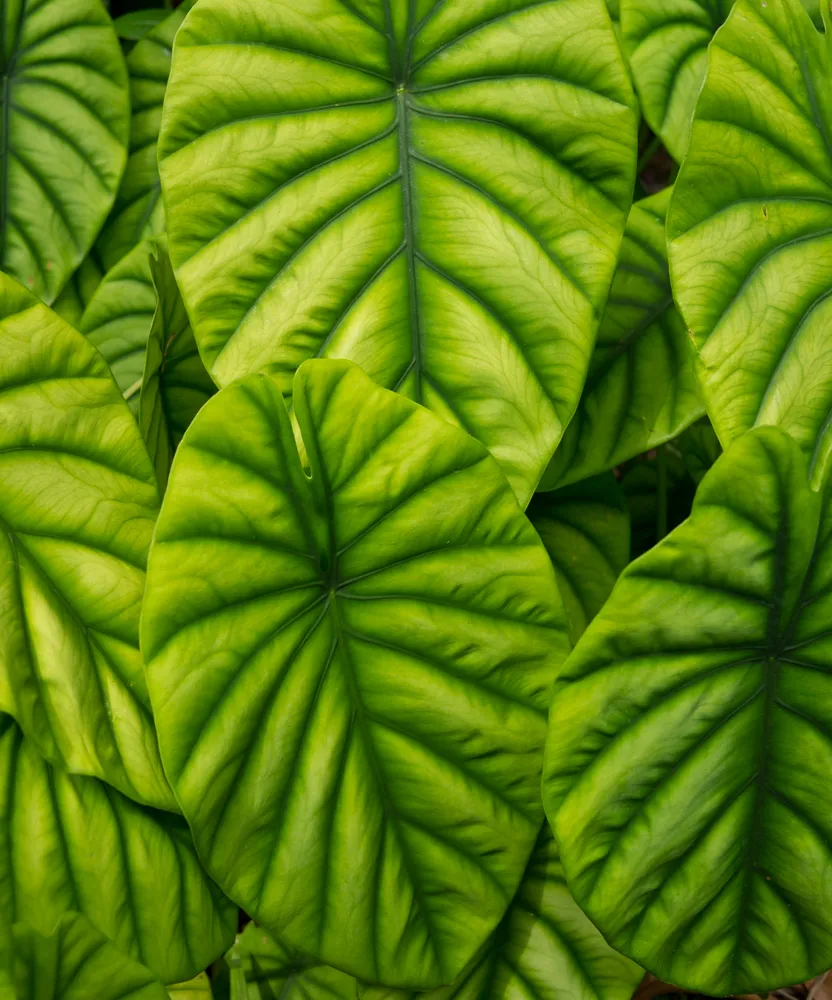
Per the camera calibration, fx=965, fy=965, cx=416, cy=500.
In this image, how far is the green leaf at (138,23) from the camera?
156cm

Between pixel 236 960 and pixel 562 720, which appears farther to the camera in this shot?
pixel 236 960

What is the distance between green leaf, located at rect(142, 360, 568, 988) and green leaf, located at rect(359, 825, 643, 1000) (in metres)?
0.12

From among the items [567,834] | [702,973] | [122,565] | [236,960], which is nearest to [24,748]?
[122,565]

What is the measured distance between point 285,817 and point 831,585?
0.48 m

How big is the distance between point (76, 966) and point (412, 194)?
722 millimetres

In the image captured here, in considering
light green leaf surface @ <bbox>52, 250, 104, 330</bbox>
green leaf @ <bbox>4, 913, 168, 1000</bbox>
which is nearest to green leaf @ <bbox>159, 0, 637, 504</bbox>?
green leaf @ <bbox>4, 913, 168, 1000</bbox>

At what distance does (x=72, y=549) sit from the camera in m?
0.85

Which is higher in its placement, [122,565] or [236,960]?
[122,565]

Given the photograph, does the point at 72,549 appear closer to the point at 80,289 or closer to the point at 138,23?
the point at 80,289

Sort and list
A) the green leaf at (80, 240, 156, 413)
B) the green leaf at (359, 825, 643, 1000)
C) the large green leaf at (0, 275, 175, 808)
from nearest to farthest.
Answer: the large green leaf at (0, 275, 175, 808) < the green leaf at (359, 825, 643, 1000) < the green leaf at (80, 240, 156, 413)

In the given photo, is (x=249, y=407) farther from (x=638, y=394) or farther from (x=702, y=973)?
(x=702, y=973)

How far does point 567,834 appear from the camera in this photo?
29.7 inches

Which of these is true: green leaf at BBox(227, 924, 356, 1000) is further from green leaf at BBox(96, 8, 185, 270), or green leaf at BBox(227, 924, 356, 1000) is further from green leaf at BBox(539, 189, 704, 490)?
green leaf at BBox(96, 8, 185, 270)

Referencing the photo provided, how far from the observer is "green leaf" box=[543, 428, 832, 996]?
721mm
